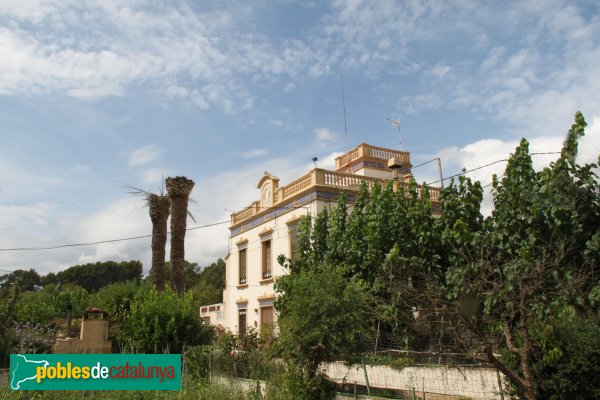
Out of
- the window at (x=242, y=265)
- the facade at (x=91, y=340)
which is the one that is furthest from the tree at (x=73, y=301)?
the facade at (x=91, y=340)

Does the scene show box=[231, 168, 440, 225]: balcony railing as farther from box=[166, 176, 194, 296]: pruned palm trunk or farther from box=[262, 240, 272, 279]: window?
box=[166, 176, 194, 296]: pruned palm trunk

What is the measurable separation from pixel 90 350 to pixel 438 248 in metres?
9.14

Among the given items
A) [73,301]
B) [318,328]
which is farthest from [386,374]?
[73,301]

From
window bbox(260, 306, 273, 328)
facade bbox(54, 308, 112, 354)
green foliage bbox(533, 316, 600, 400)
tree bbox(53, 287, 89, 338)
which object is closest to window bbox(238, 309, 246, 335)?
window bbox(260, 306, 273, 328)

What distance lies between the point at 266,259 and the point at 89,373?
11.5 meters

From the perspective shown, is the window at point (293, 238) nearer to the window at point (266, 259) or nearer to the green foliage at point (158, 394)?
the window at point (266, 259)

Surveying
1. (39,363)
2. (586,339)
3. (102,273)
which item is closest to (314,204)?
(39,363)

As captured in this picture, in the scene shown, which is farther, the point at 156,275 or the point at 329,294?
the point at 156,275

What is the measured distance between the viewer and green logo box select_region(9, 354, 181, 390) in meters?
9.23

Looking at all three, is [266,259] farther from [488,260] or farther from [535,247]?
[488,260]

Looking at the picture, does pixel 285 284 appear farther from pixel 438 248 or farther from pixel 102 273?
pixel 102 273

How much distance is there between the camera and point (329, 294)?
33.2 feet

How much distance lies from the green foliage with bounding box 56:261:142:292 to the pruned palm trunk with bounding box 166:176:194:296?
5086cm

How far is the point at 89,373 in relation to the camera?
Result: 9242mm
